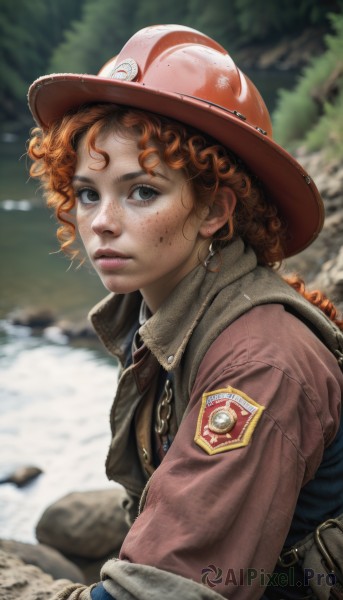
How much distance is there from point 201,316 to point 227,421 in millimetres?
390

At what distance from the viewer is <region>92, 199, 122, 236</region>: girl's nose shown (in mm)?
1788

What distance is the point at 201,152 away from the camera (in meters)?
1.82

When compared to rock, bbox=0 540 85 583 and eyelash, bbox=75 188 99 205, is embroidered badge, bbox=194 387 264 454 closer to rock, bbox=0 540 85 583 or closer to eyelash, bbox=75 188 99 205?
eyelash, bbox=75 188 99 205

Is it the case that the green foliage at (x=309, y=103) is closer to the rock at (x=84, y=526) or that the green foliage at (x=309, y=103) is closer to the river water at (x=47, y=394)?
the river water at (x=47, y=394)

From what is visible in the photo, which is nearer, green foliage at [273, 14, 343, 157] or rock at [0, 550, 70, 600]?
rock at [0, 550, 70, 600]

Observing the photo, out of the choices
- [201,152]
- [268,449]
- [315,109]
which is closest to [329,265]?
[201,152]

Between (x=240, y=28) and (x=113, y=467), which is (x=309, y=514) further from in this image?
(x=240, y=28)

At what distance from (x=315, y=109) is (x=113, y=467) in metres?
6.33

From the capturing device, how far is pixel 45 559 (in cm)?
298

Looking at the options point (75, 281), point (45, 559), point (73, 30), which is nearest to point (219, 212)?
point (45, 559)

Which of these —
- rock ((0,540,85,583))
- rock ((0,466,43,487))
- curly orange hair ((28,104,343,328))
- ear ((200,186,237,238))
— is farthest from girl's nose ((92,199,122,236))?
rock ((0,466,43,487))

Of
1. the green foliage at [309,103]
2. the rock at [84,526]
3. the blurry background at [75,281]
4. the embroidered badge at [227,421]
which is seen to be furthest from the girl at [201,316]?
the green foliage at [309,103]

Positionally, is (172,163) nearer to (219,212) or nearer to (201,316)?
(219,212)

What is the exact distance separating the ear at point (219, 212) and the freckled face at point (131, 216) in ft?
0.20
